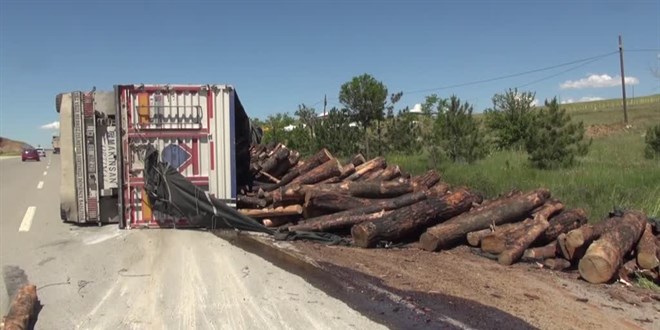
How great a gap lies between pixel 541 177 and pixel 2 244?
12.2 metres

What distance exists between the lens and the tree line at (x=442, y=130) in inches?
675

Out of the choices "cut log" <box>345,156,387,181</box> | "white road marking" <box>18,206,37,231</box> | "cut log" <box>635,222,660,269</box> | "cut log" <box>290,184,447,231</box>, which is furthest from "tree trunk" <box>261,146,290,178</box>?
"cut log" <box>635,222,660,269</box>

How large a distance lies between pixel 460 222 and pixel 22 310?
6382 mm

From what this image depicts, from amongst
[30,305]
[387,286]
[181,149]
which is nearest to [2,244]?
[181,149]

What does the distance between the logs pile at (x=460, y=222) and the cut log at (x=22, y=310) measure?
4767 millimetres

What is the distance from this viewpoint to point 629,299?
6.66 meters

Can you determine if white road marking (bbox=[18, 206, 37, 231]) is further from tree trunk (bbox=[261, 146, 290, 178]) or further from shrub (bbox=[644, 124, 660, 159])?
shrub (bbox=[644, 124, 660, 159])

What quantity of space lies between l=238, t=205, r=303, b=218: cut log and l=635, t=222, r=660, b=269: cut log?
18.5 ft

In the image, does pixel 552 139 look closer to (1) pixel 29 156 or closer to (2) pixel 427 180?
(2) pixel 427 180

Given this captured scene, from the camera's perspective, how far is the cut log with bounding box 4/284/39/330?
4672 mm

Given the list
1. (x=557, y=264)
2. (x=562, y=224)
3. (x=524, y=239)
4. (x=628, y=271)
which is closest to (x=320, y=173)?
(x=524, y=239)

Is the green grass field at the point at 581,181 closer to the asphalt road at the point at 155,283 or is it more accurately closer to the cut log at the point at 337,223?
the cut log at the point at 337,223

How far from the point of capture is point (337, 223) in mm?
9602

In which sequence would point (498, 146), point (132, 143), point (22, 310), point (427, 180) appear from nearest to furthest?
point (22, 310)
point (132, 143)
point (427, 180)
point (498, 146)
